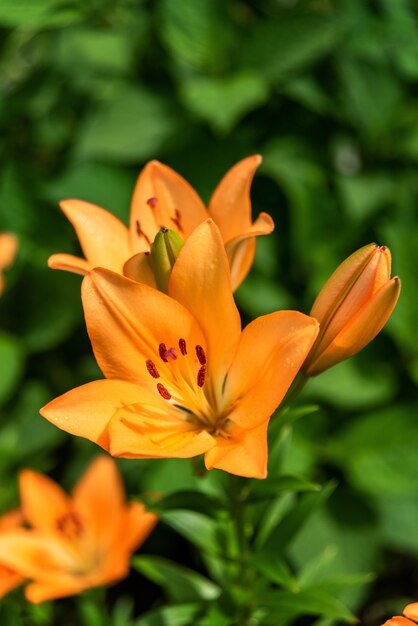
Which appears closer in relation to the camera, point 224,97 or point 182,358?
point 182,358

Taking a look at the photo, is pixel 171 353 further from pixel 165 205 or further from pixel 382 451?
pixel 382 451

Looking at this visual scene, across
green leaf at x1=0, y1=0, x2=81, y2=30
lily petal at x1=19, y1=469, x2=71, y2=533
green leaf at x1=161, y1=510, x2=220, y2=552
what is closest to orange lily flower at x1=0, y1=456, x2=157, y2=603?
lily petal at x1=19, y1=469, x2=71, y2=533

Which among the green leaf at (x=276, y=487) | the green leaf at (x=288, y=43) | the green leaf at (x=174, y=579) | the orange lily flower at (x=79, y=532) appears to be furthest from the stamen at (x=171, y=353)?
the green leaf at (x=288, y=43)

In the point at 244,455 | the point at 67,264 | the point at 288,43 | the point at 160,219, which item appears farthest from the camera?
the point at 288,43

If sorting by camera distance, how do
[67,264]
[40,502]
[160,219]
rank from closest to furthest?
[67,264] < [160,219] < [40,502]

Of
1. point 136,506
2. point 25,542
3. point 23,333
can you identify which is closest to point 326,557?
point 136,506

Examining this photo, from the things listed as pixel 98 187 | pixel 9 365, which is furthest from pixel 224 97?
pixel 9 365
